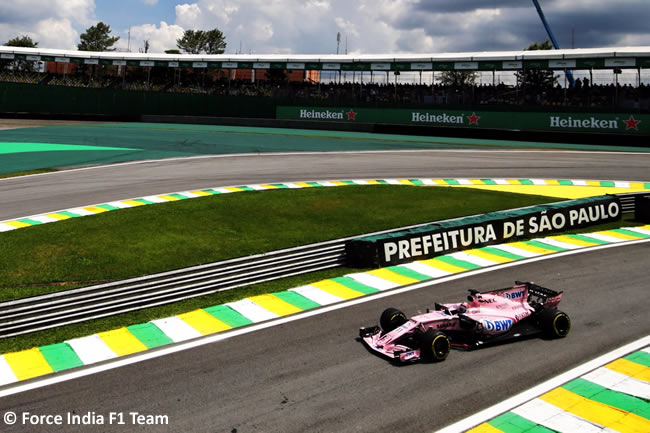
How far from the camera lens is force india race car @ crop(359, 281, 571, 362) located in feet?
30.7

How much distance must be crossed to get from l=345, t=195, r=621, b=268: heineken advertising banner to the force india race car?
13.1 feet

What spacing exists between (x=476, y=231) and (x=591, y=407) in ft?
27.5

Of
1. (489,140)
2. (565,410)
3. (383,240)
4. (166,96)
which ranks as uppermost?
(166,96)

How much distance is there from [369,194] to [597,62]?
27485 mm

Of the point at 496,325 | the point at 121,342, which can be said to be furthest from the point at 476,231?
the point at 121,342

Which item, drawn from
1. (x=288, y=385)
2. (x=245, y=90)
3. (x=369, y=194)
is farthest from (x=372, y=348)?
(x=245, y=90)

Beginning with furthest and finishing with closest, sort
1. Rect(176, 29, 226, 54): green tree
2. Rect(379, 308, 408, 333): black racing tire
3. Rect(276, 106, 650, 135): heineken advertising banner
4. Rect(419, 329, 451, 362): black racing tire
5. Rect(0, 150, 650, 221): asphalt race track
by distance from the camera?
Rect(176, 29, 226, 54): green tree → Rect(276, 106, 650, 135): heineken advertising banner → Rect(0, 150, 650, 221): asphalt race track → Rect(379, 308, 408, 333): black racing tire → Rect(419, 329, 451, 362): black racing tire

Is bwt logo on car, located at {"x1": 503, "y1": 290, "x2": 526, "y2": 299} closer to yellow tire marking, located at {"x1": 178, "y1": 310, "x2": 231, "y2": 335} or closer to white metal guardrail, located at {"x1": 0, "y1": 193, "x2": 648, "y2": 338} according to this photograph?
white metal guardrail, located at {"x1": 0, "y1": 193, "x2": 648, "y2": 338}

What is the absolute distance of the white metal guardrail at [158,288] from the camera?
1041cm

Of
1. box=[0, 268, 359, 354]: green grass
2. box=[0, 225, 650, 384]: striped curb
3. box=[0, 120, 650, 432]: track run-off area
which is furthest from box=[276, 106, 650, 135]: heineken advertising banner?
box=[0, 268, 359, 354]: green grass

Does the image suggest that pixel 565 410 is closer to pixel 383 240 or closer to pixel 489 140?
pixel 383 240

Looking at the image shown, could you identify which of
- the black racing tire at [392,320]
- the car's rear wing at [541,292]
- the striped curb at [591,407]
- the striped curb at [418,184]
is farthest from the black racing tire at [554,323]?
the striped curb at [418,184]

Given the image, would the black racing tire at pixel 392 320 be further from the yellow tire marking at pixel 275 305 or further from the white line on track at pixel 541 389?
the white line on track at pixel 541 389

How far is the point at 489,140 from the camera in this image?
40281 millimetres
